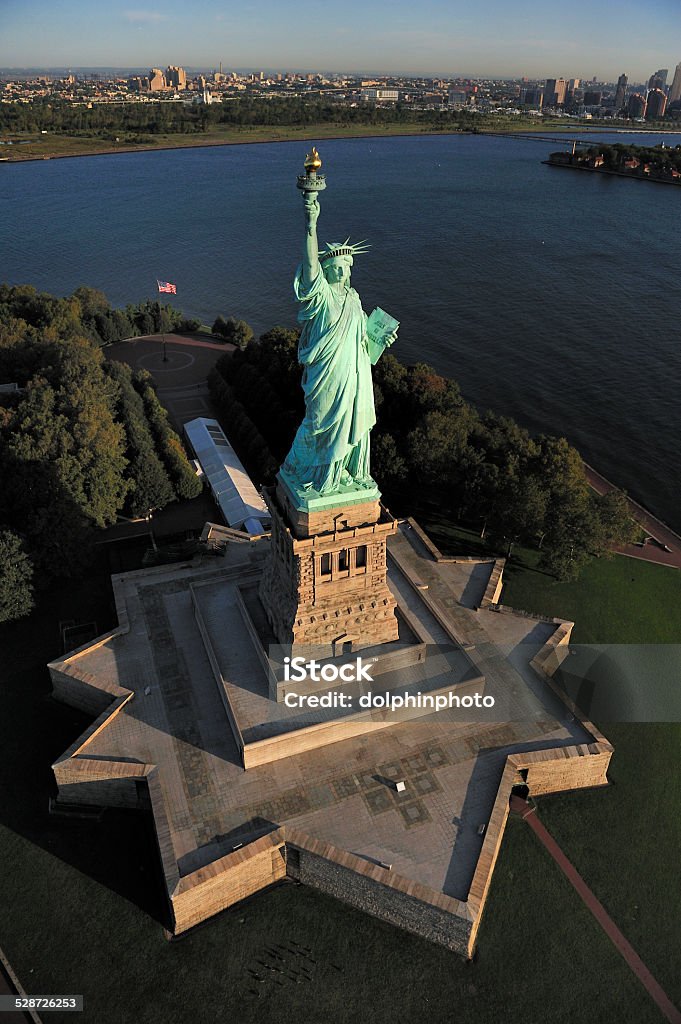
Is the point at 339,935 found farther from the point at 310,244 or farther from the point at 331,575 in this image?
the point at 310,244

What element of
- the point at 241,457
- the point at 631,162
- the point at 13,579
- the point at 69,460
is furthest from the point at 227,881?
the point at 631,162

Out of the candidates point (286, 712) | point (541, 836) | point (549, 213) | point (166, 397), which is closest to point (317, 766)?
point (286, 712)

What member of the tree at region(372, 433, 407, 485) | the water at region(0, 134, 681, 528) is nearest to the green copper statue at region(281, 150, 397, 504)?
the tree at region(372, 433, 407, 485)

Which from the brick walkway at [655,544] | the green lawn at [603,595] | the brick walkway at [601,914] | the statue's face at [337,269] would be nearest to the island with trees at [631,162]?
the brick walkway at [655,544]

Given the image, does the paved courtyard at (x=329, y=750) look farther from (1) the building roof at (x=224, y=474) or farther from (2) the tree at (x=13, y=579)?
(1) the building roof at (x=224, y=474)

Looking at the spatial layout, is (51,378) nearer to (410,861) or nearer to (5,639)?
(5,639)

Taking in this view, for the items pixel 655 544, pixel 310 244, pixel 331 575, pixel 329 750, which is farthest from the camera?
pixel 655 544
